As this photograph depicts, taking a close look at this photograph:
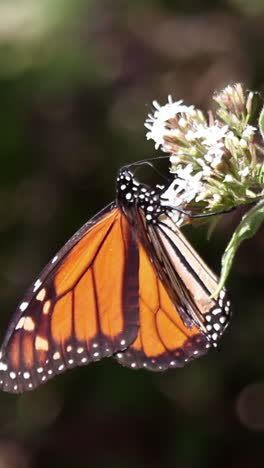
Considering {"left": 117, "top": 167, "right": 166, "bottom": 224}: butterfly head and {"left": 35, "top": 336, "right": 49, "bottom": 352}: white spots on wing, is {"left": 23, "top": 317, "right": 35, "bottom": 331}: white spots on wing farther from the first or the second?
{"left": 117, "top": 167, "right": 166, "bottom": 224}: butterfly head

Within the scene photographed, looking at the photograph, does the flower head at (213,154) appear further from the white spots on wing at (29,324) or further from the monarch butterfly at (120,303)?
the white spots on wing at (29,324)

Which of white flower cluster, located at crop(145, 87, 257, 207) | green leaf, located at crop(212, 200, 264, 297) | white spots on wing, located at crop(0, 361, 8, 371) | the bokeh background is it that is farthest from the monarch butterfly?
the bokeh background

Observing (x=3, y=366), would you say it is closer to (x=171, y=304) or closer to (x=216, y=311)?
(x=171, y=304)

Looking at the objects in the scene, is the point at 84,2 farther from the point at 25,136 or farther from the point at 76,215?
the point at 76,215

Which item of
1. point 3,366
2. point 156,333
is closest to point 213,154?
point 156,333

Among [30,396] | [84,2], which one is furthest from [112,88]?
[30,396]

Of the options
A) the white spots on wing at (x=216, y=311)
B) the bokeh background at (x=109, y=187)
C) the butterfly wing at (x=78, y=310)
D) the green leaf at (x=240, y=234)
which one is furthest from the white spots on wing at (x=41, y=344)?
the bokeh background at (x=109, y=187)
